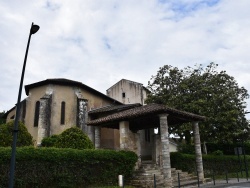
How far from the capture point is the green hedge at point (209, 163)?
1930 cm

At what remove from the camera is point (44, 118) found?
69.7 ft

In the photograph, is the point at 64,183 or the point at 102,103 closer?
the point at 64,183

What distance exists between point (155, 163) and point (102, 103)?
31.6ft

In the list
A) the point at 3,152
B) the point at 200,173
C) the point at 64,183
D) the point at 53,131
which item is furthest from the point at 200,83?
the point at 3,152

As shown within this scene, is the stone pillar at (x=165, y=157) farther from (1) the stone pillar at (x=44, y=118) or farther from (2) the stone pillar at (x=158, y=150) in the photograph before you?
(1) the stone pillar at (x=44, y=118)

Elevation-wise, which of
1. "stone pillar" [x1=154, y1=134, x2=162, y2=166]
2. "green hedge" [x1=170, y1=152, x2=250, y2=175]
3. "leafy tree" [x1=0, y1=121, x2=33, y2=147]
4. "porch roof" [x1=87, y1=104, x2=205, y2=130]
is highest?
"porch roof" [x1=87, y1=104, x2=205, y2=130]

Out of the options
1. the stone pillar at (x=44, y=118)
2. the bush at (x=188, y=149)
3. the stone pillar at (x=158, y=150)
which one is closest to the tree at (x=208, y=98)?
the bush at (x=188, y=149)

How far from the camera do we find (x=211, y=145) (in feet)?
102

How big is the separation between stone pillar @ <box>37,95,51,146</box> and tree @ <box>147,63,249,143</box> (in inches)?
449

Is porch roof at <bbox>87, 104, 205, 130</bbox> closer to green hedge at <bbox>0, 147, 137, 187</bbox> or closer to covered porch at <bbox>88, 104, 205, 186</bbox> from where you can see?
covered porch at <bbox>88, 104, 205, 186</bbox>

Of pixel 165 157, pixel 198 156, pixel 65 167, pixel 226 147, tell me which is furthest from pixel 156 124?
pixel 226 147

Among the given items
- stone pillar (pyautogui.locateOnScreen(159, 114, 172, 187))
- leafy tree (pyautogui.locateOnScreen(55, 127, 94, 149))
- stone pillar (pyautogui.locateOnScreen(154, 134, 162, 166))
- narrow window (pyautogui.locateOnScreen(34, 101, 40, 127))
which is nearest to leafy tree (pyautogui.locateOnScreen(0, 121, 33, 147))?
leafy tree (pyautogui.locateOnScreen(55, 127, 94, 149))

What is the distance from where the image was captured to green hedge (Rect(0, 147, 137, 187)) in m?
11.1

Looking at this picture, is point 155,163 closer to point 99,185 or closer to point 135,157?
point 135,157
